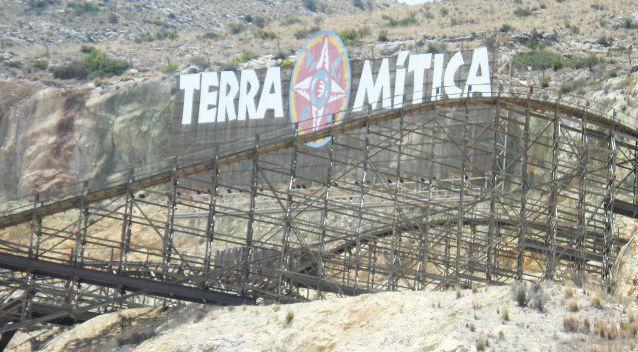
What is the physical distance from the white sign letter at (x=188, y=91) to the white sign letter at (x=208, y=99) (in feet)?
1.59

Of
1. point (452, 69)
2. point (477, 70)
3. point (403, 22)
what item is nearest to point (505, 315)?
point (477, 70)

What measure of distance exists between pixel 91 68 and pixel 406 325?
53741 mm

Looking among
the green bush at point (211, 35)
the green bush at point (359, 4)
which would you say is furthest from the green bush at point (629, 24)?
the green bush at point (359, 4)

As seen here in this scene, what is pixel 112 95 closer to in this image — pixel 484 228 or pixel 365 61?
pixel 365 61

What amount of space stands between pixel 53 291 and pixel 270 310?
802 centimetres

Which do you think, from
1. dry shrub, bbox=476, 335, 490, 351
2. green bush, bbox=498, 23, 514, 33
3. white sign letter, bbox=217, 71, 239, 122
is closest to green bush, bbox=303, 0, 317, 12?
green bush, bbox=498, 23, 514, 33

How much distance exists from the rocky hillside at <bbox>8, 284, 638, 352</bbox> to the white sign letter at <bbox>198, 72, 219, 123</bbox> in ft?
79.2

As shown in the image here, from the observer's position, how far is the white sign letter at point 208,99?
61.6 m

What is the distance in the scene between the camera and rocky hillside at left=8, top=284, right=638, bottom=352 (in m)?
27.9

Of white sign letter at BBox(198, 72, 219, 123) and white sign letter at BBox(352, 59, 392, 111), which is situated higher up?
white sign letter at BBox(352, 59, 392, 111)

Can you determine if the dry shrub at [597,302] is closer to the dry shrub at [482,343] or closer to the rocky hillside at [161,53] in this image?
the dry shrub at [482,343]

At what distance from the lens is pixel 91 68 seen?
80.6 meters

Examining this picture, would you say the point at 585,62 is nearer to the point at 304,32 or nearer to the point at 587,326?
the point at 304,32

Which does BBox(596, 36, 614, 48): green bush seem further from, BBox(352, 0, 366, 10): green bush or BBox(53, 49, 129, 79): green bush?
BBox(352, 0, 366, 10): green bush
